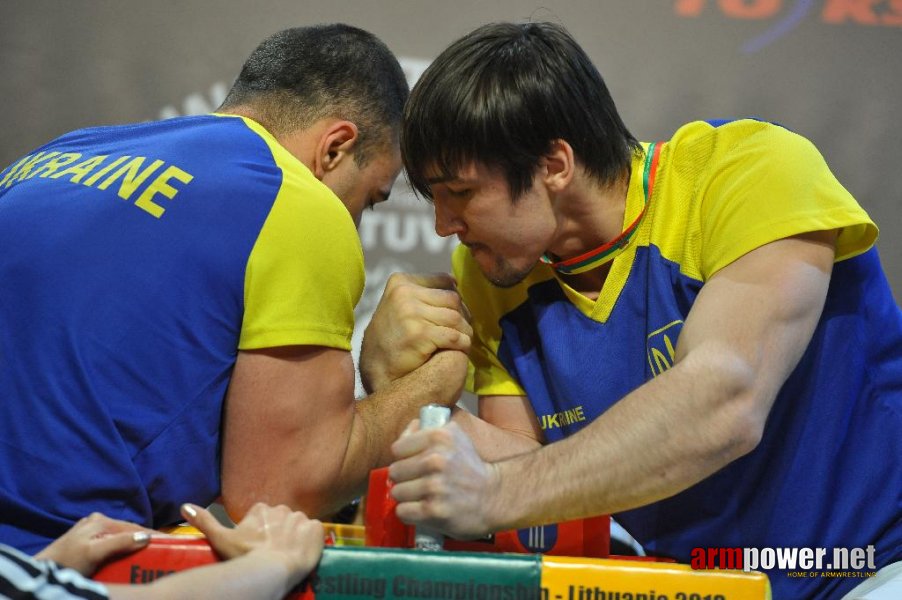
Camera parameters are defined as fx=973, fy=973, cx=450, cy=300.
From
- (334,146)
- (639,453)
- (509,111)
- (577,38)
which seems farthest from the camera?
(577,38)

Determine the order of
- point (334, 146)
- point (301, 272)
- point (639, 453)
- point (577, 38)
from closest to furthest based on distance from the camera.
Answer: point (639, 453) < point (301, 272) < point (334, 146) < point (577, 38)

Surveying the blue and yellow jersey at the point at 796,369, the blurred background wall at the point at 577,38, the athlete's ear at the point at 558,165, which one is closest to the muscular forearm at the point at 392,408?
the blue and yellow jersey at the point at 796,369

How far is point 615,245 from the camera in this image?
1.47 meters

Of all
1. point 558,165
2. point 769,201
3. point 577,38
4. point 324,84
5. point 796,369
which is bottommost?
point 796,369

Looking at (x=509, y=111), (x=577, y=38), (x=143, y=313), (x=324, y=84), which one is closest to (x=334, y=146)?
(x=324, y=84)

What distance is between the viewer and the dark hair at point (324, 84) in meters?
1.60

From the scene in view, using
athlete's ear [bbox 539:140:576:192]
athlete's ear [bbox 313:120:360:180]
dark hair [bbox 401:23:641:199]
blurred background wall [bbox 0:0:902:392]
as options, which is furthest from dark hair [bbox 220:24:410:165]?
blurred background wall [bbox 0:0:902:392]

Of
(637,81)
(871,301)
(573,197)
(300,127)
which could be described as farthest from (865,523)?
(637,81)

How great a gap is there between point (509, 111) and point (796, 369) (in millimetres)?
550

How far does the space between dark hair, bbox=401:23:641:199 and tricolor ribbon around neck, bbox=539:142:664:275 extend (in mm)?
46

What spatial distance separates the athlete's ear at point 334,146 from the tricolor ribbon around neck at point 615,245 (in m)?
0.39

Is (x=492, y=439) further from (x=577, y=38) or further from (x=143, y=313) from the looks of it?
(x=577, y=38)

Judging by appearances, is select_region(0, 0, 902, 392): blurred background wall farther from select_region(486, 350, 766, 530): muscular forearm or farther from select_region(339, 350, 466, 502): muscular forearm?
select_region(486, 350, 766, 530): muscular forearm

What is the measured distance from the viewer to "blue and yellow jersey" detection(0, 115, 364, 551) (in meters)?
1.10
